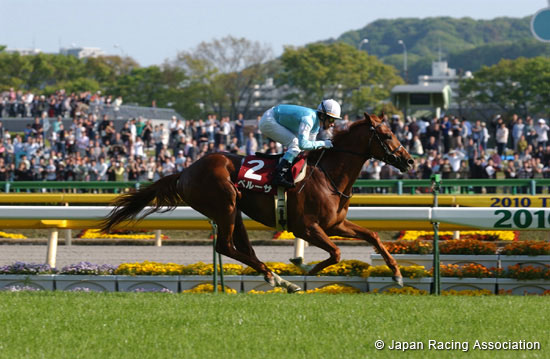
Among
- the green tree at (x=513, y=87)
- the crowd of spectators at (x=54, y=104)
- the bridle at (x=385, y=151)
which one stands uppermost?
the green tree at (x=513, y=87)

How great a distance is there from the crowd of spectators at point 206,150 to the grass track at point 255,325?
12.2 meters

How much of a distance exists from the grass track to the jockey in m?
1.25

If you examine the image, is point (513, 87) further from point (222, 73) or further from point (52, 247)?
point (52, 247)

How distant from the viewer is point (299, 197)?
7820mm

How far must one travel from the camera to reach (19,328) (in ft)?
19.0

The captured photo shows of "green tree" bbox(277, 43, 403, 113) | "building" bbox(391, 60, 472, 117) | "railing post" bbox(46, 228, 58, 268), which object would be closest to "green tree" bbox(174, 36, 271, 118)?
"green tree" bbox(277, 43, 403, 113)

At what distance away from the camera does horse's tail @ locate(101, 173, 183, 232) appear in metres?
8.33

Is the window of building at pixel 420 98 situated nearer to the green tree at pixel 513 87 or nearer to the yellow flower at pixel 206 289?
the green tree at pixel 513 87

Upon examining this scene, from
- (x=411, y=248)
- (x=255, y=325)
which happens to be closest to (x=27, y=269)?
(x=255, y=325)

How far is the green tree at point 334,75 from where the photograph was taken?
6094 cm

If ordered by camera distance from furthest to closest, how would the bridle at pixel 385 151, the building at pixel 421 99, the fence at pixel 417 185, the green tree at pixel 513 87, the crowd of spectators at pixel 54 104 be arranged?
the green tree at pixel 513 87 → the crowd of spectators at pixel 54 104 → the building at pixel 421 99 → the fence at pixel 417 185 → the bridle at pixel 385 151

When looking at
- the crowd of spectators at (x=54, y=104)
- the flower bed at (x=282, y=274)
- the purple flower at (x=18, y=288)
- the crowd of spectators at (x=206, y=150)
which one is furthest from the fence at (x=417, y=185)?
the crowd of spectators at (x=54, y=104)

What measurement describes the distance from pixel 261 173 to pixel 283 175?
24 cm

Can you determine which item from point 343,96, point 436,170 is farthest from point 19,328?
point 343,96
